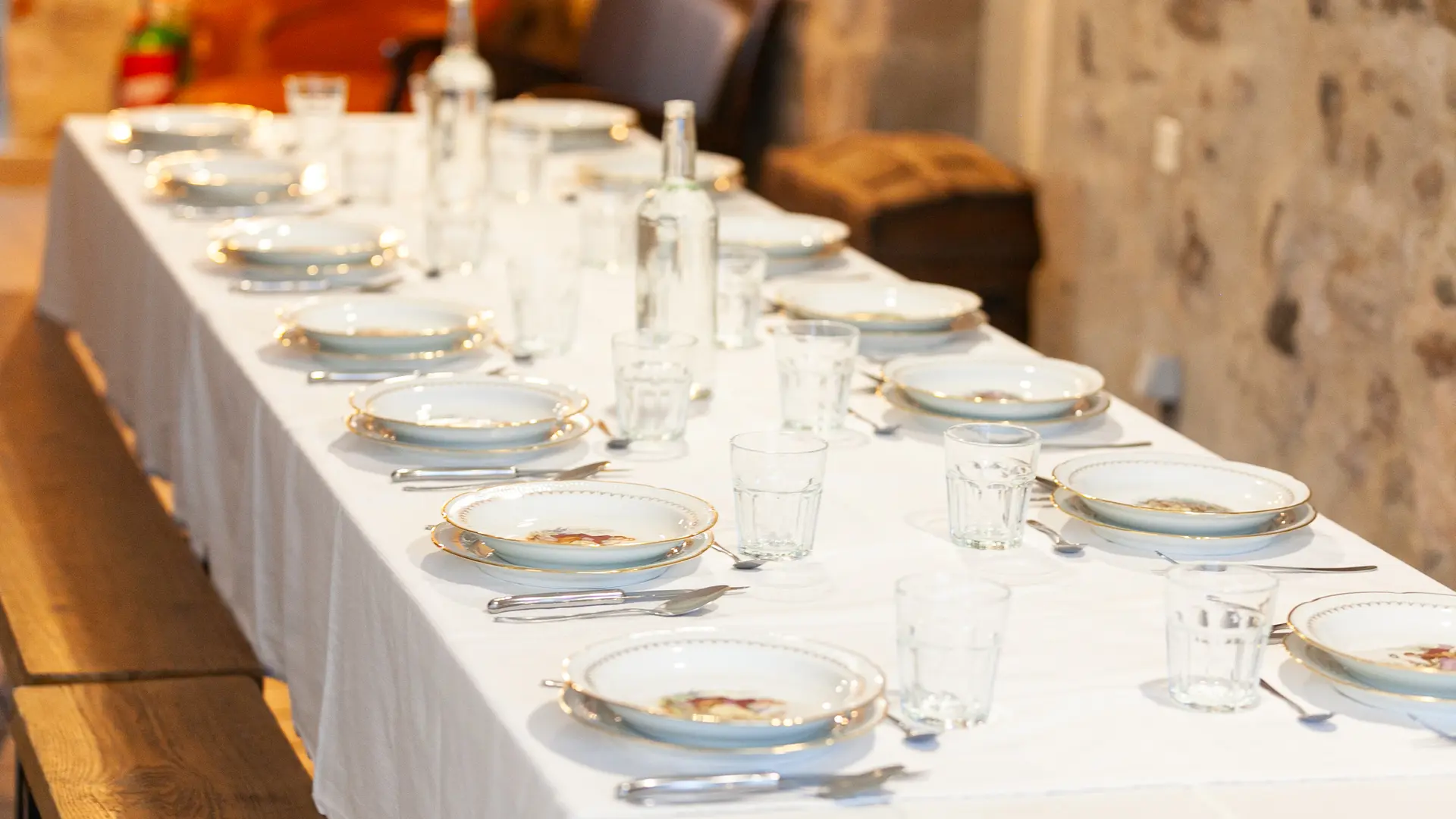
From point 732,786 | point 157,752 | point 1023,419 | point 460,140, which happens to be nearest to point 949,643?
point 732,786

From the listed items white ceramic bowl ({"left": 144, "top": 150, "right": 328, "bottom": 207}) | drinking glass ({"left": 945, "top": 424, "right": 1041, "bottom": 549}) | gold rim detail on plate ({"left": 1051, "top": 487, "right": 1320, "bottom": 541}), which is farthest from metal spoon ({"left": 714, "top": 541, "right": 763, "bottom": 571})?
white ceramic bowl ({"left": 144, "top": 150, "right": 328, "bottom": 207})

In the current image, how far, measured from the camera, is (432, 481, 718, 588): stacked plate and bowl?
150 cm

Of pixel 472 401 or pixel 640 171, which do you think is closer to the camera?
pixel 472 401

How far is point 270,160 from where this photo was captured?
3268mm

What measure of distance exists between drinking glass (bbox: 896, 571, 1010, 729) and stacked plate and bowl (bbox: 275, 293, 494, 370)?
1030mm

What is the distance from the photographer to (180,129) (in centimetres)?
353

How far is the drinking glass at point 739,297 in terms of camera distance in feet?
7.51

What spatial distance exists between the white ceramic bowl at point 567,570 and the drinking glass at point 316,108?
204cm

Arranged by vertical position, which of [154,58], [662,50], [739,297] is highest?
[739,297]

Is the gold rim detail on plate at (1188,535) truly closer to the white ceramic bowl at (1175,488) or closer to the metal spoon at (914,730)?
the white ceramic bowl at (1175,488)

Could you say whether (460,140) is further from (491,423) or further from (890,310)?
(491,423)

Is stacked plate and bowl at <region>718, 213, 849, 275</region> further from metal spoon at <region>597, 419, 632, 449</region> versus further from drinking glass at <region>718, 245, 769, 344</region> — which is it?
metal spoon at <region>597, 419, 632, 449</region>

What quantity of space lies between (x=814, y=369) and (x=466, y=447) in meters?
0.36

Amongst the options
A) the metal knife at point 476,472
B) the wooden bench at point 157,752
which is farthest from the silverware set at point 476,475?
the wooden bench at point 157,752
